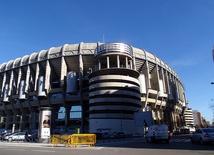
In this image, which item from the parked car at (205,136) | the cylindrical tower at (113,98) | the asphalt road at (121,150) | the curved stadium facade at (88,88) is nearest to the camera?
the asphalt road at (121,150)

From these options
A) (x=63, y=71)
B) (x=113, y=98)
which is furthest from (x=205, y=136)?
(x=63, y=71)

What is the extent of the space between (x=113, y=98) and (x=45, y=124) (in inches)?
1240

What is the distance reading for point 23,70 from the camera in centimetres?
8069

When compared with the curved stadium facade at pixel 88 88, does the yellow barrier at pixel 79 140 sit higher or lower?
lower

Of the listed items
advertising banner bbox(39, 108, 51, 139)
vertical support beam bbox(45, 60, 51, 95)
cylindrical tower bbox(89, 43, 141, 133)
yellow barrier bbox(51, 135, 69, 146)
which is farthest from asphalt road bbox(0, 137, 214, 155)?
vertical support beam bbox(45, 60, 51, 95)

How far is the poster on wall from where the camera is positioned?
85.4ft

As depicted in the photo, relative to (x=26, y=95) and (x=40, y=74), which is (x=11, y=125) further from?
(x=40, y=74)

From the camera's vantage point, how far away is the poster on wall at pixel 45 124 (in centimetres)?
2603

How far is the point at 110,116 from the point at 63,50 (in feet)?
109

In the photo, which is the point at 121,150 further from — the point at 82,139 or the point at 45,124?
the point at 45,124

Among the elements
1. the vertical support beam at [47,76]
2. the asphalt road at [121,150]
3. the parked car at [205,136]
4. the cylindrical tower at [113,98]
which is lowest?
the asphalt road at [121,150]

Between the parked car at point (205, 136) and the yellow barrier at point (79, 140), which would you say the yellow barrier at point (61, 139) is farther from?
the parked car at point (205, 136)

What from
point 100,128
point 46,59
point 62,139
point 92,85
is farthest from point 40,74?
point 62,139

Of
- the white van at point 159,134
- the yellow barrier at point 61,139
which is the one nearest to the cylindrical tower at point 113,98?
the yellow barrier at point 61,139
